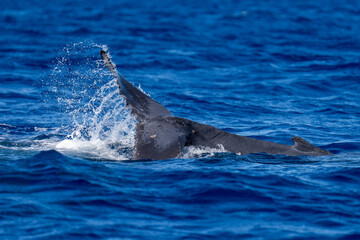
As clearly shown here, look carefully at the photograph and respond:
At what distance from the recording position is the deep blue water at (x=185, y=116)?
304 inches

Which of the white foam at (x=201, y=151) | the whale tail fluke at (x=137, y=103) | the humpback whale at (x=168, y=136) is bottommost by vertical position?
the white foam at (x=201, y=151)

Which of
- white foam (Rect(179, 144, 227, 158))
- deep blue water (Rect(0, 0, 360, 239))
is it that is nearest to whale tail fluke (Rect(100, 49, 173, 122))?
white foam (Rect(179, 144, 227, 158))

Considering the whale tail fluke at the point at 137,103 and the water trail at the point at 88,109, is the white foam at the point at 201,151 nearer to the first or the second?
the whale tail fluke at the point at 137,103

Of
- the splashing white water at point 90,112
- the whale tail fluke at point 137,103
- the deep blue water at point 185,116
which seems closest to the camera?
the deep blue water at point 185,116

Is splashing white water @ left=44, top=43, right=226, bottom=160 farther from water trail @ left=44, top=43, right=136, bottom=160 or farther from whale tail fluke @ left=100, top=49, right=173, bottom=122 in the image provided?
whale tail fluke @ left=100, top=49, right=173, bottom=122

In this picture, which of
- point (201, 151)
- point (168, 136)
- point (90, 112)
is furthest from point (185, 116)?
point (168, 136)

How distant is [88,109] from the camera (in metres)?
15.3

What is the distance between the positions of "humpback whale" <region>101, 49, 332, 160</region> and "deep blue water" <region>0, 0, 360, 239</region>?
165 millimetres

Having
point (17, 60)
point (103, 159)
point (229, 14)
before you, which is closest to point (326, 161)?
point (103, 159)

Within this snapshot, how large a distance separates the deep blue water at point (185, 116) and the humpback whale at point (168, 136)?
0.16 meters

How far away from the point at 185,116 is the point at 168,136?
5561mm

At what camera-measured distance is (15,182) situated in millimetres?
8797

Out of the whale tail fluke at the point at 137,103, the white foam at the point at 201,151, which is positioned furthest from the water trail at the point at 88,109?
Answer: the white foam at the point at 201,151

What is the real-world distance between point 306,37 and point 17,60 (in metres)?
13.7
